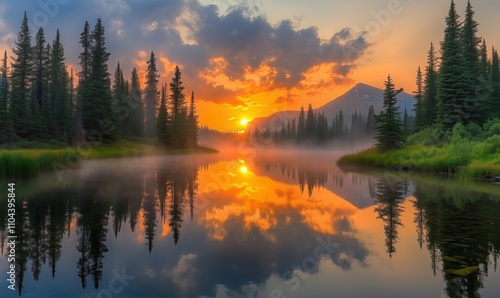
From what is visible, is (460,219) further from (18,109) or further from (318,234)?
(18,109)

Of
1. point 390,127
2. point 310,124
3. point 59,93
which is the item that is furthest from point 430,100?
point 310,124

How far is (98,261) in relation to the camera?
837cm

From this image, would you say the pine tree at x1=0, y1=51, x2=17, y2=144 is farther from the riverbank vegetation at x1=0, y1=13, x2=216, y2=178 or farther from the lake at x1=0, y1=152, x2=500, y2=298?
the lake at x1=0, y1=152, x2=500, y2=298

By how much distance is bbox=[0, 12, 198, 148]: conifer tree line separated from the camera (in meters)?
57.3

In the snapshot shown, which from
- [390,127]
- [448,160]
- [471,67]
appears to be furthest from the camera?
[471,67]

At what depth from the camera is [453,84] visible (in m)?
49.5

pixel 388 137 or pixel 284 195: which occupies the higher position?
pixel 388 137

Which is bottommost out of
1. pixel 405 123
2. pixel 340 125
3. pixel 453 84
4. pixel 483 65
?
pixel 405 123

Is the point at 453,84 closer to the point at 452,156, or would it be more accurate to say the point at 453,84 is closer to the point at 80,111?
the point at 452,156

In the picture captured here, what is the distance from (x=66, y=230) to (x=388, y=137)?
4365 centimetres

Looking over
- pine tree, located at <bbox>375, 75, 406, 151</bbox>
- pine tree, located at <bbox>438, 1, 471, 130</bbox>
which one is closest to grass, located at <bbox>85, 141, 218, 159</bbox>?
pine tree, located at <bbox>375, 75, 406, 151</bbox>

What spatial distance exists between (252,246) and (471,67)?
5678 centimetres

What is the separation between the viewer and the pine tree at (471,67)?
49.3m

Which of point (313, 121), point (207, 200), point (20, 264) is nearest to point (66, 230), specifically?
point (20, 264)
